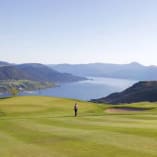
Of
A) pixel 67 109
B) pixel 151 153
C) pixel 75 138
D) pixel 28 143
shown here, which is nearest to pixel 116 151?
pixel 151 153

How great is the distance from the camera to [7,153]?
1691 centimetres

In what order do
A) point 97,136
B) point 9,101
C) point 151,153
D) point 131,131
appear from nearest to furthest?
point 151,153 < point 97,136 < point 131,131 < point 9,101

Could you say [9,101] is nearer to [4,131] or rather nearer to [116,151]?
→ [4,131]

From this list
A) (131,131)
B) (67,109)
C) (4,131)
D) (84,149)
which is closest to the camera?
(84,149)

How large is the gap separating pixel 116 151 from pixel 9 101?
4161 centimetres

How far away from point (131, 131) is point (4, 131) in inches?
394

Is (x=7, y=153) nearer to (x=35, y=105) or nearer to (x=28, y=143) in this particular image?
(x=28, y=143)

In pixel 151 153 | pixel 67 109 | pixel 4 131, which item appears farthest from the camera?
pixel 67 109

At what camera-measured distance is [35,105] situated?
52500 millimetres

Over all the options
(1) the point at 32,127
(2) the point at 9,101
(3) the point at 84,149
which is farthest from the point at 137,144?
(2) the point at 9,101

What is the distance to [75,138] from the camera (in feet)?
68.4

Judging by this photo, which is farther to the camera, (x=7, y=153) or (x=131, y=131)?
(x=131, y=131)

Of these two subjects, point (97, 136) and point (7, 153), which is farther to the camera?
point (97, 136)

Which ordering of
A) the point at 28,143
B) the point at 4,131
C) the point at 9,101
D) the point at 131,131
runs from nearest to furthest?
the point at 28,143 → the point at 131,131 → the point at 4,131 → the point at 9,101
